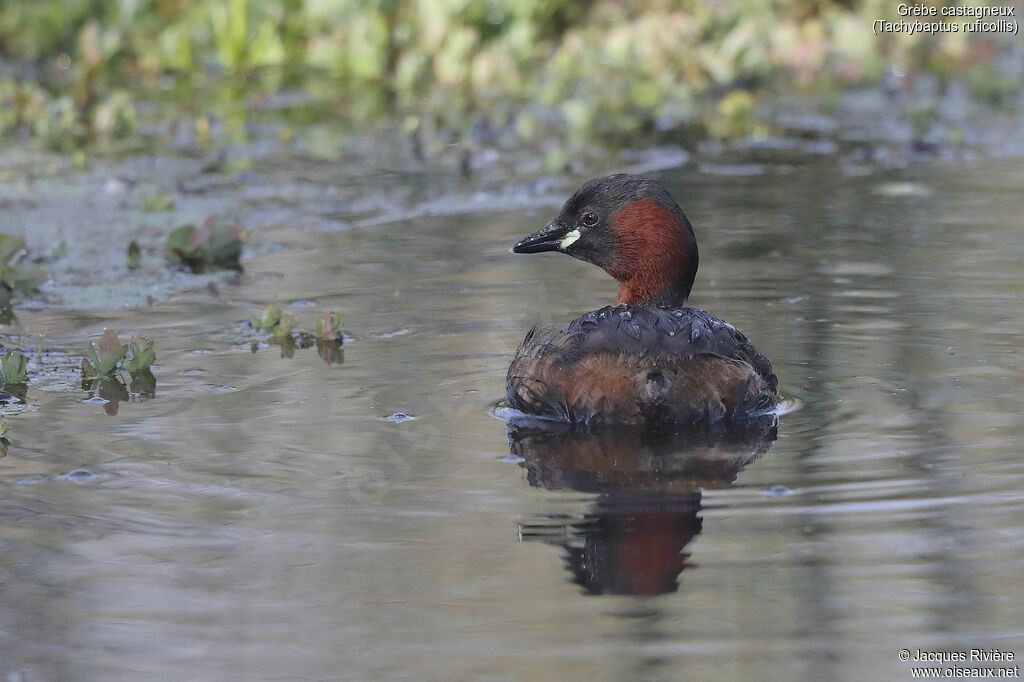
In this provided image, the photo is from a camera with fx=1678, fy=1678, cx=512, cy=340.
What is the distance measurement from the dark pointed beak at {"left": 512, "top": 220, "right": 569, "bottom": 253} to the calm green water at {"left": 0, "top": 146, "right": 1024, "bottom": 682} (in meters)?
0.37

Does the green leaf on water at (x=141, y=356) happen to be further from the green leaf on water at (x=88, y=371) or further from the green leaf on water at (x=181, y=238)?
the green leaf on water at (x=181, y=238)

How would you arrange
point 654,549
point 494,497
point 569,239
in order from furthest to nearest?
point 569,239 < point 494,497 < point 654,549

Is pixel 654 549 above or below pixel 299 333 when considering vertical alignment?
below

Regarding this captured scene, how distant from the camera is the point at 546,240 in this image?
630 cm

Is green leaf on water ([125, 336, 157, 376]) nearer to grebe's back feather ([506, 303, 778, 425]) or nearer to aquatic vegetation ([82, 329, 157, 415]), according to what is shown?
aquatic vegetation ([82, 329, 157, 415])

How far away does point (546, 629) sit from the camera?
3475 millimetres

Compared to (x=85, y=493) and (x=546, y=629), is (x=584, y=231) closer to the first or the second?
(x=85, y=493)

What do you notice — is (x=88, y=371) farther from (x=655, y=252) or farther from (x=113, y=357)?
(x=655, y=252)

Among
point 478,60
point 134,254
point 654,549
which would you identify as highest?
point 478,60

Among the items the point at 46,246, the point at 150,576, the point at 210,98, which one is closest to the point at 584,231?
the point at 150,576

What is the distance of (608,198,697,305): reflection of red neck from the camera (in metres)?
5.89

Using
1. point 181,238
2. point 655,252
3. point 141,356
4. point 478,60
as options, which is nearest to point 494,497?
point 655,252

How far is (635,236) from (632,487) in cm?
161

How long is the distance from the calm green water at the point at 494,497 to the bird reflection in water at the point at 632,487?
0.01 m
